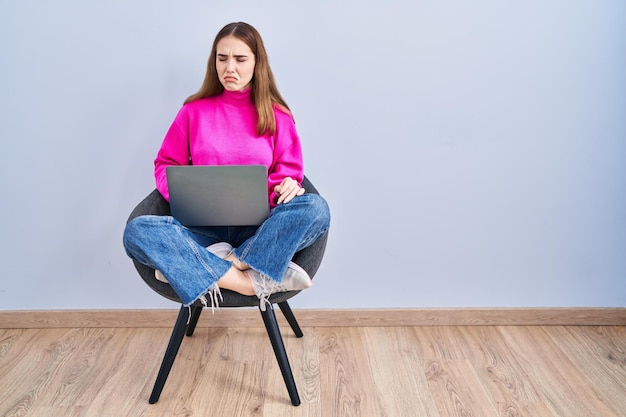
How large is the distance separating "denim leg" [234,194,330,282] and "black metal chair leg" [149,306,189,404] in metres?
0.22

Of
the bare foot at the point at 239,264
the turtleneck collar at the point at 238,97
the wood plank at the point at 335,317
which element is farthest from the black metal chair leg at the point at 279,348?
the turtleneck collar at the point at 238,97

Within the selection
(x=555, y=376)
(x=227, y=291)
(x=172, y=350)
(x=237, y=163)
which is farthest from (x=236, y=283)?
(x=555, y=376)

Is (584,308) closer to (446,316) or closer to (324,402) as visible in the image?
(446,316)

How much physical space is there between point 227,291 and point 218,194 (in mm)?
250

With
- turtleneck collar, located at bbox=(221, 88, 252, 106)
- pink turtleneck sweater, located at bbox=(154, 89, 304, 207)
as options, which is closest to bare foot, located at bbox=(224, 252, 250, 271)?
pink turtleneck sweater, located at bbox=(154, 89, 304, 207)

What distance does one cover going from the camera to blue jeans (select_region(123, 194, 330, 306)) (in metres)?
1.64

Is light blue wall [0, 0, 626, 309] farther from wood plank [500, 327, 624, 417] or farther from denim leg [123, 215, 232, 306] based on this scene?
denim leg [123, 215, 232, 306]

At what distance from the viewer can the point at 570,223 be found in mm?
2234

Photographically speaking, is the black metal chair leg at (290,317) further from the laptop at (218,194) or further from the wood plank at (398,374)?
the laptop at (218,194)

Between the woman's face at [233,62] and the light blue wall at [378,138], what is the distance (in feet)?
0.70

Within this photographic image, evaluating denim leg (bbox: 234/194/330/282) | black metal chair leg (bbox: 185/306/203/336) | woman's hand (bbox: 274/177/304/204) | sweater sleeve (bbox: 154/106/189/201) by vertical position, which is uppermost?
sweater sleeve (bbox: 154/106/189/201)

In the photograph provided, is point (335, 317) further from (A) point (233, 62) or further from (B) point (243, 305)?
(A) point (233, 62)

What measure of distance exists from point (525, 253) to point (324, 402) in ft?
2.98

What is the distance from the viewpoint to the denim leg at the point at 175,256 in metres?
1.63
